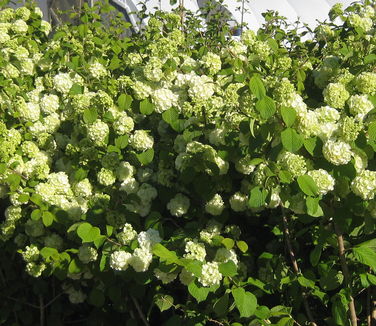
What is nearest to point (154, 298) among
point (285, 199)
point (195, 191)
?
point (195, 191)

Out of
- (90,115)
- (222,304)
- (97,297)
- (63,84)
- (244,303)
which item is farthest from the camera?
(63,84)

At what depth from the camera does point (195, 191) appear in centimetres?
231

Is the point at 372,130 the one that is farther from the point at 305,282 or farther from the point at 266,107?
the point at 305,282

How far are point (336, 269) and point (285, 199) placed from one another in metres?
0.56

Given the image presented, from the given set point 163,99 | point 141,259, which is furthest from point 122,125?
point 141,259

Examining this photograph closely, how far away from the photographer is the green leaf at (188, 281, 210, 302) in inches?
72.1

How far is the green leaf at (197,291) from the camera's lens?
183 centimetres

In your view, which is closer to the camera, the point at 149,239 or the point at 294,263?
the point at 149,239

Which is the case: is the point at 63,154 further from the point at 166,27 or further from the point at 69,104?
the point at 166,27

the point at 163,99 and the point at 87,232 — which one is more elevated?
the point at 163,99

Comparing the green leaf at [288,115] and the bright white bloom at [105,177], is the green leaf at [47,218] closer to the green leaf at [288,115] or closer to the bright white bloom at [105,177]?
the bright white bloom at [105,177]

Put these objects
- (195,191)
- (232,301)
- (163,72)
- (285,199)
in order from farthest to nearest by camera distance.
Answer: (163,72)
(195,191)
(232,301)
(285,199)

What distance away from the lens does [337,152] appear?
5.83 feet

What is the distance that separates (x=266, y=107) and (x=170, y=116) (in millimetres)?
629
